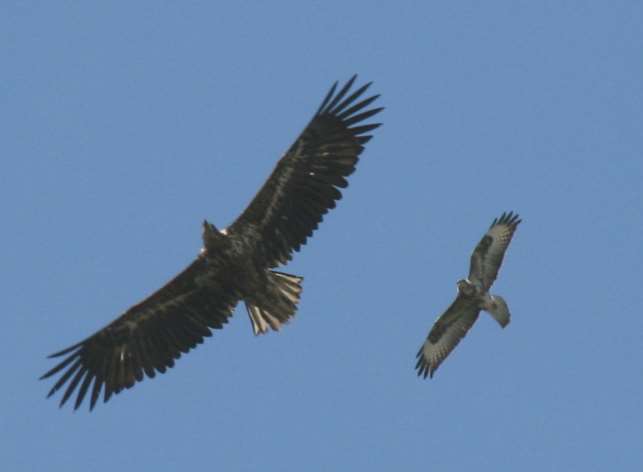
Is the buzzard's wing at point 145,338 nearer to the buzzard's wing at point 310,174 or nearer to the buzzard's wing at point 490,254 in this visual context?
the buzzard's wing at point 310,174

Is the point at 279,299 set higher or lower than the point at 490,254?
lower

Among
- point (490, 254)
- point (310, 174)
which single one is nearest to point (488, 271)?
point (490, 254)

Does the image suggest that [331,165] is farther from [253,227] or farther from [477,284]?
[477,284]

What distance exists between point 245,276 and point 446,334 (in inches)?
148

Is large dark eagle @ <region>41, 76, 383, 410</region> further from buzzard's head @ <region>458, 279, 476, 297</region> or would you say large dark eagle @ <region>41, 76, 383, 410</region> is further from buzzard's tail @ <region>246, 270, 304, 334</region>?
buzzard's head @ <region>458, 279, 476, 297</region>

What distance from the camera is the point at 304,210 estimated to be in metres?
23.2

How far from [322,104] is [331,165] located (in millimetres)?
757

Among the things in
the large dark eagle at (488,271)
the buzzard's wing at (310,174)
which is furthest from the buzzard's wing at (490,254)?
the buzzard's wing at (310,174)

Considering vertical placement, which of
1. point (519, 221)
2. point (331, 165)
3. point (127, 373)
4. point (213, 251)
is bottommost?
point (127, 373)

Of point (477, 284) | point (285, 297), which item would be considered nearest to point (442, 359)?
point (477, 284)

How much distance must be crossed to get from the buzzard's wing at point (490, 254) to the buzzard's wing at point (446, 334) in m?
0.40

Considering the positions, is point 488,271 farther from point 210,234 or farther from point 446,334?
point 210,234

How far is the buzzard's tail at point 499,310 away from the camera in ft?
80.7

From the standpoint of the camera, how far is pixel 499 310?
24.6m
